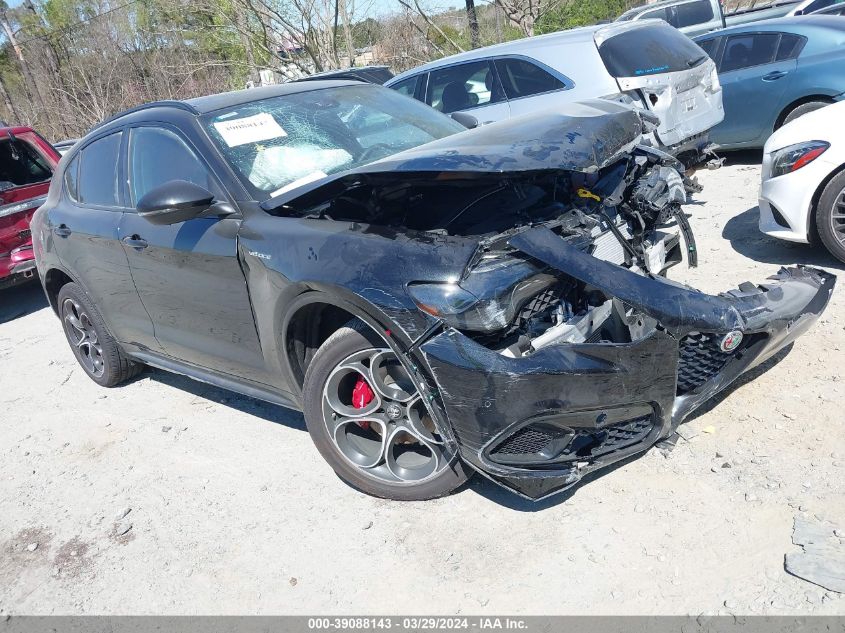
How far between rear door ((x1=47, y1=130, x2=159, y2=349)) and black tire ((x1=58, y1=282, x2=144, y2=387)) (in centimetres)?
22

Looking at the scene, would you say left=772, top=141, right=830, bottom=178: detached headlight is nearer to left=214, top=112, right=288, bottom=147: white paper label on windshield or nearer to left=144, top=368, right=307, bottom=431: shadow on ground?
left=214, top=112, right=288, bottom=147: white paper label on windshield

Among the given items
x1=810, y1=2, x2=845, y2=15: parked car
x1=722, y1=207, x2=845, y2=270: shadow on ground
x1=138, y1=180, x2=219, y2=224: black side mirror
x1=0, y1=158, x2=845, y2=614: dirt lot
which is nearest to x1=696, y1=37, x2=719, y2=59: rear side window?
x1=810, y1=2, x2=845, y2=15: parked car

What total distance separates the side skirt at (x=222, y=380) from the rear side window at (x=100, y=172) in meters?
0.97

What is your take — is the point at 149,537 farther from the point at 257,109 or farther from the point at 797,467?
the point at 797,467

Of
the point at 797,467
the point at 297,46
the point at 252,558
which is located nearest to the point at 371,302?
the point at 252,558

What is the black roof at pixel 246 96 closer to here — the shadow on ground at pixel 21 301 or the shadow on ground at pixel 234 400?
the shadow on ground at pixel 234 400

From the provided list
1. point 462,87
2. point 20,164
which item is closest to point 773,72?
point 462,87

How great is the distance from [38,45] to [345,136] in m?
26.9

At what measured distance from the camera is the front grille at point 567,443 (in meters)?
2.66

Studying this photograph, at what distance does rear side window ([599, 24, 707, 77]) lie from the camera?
6781 millimetres

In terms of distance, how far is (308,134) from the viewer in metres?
3.89

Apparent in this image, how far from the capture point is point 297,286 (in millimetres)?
3111

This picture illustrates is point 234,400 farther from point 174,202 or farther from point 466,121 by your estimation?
point 466,121

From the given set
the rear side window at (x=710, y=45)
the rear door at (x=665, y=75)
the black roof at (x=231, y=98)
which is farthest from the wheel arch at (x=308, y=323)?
the rear side window at (x=710, y=45)
